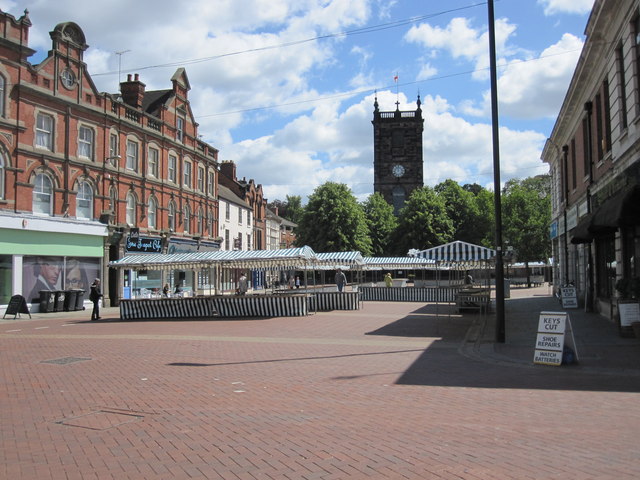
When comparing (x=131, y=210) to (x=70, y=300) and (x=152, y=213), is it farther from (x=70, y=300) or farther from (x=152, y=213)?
(x=70, y=300)

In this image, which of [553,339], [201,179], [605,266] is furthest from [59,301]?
[605,266]

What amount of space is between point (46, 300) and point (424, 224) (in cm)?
4272

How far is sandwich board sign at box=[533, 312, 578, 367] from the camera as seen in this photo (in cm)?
1039

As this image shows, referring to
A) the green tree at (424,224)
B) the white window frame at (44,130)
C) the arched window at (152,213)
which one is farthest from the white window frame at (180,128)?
the green tree at (424,224)

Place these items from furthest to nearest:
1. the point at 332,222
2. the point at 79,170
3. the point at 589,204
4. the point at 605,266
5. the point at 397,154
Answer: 1. the point at 397,154
2. the point at 332,222
3. the point at 79,170
4. the point at 589,204
5. the point at 605,266

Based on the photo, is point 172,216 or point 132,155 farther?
point 172,216

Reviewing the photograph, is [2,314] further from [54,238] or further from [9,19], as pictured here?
[9,19]

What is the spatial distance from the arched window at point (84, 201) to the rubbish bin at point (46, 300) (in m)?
4.54

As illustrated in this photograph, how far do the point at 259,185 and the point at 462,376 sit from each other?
55775 millimetres

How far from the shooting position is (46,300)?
1005 inches

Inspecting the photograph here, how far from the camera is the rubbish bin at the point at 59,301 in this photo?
25891mm

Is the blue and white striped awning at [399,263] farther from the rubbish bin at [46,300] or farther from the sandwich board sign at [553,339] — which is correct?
the sandwich board sign at [553,339]

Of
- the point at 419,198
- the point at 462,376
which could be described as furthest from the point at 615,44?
the point at 419,198

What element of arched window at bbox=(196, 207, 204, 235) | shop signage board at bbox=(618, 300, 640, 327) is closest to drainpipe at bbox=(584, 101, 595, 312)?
shop signage board at bbox=(618, 300, 640, 327)
